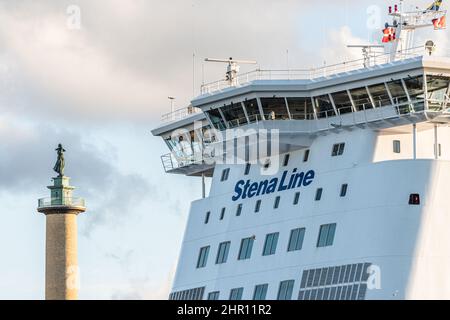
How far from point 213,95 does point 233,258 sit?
24.0 ft

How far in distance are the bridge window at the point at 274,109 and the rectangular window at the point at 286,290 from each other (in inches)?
287

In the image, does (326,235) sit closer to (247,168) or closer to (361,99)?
(361,99)

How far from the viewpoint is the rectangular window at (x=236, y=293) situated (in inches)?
2899

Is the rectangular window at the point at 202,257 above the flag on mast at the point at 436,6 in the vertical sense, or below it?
below


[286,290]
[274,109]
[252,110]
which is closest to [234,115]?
[252,110]

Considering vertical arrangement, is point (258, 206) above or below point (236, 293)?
above

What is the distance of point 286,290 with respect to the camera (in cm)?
7119

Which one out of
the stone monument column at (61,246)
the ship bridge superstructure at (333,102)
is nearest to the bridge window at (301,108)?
the ship bridge superstructure at (333,102)

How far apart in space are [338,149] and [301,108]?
2.91 metres

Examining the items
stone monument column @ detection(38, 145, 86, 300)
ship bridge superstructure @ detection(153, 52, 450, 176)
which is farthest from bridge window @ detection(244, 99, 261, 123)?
stone monument column @ detection(38, 145, 86, 300)

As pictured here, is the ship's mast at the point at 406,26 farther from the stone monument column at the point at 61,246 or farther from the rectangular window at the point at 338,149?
the stone monument column at the point at 61,246
